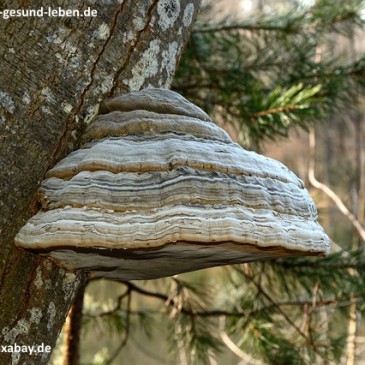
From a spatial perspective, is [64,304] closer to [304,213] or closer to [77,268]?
[77,268]

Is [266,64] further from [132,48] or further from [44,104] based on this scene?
[44,104]

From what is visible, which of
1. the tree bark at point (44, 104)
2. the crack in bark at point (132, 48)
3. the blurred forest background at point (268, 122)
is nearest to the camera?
the tree bark at point (44, 104)

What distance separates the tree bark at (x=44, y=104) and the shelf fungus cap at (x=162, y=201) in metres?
0.04

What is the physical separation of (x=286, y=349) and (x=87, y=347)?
15.6 feet

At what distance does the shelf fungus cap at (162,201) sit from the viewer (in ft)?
3.10

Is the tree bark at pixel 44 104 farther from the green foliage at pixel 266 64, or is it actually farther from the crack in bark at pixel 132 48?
the green foliage at pixel 266 64

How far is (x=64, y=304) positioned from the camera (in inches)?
45.6

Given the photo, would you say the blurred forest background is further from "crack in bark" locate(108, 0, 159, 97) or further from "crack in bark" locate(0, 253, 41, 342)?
"crack in bark" locate(0, 253, 41, 342)

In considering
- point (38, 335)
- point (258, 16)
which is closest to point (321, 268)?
point (258, 16)

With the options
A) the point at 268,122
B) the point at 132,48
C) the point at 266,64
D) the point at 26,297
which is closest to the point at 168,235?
the point at 26,297

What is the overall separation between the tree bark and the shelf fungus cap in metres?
0.04

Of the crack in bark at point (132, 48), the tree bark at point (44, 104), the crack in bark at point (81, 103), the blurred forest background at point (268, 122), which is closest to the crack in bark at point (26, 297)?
the tree bark at point (44, 104)

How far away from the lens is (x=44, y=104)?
1130mm

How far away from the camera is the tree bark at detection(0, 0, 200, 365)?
109 centimetres
